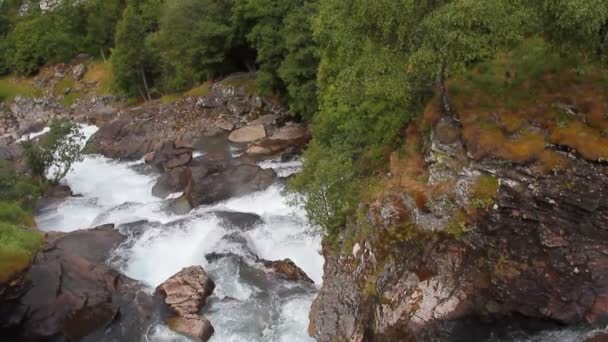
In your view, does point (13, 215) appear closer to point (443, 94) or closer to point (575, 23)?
point (443, 94)

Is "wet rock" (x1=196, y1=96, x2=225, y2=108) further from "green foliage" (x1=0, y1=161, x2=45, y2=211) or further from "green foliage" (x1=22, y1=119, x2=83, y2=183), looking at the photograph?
"green foliage" (x1=0, y1=161, x2=45, y2=211)

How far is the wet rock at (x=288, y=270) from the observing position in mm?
25797

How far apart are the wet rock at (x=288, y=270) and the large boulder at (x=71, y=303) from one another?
6175 mm

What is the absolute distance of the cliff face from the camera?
56.2ft

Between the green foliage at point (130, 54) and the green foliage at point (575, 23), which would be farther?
the green foliage at point (130, 54)

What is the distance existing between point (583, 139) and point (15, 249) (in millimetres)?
24002

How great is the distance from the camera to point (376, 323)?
1880 cm

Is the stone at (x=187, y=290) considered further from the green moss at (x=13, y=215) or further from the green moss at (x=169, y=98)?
the green moss at (x=169, y=98)

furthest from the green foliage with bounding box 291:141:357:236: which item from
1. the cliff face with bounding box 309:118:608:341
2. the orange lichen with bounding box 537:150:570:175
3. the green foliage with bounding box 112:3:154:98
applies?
the green foliage with bounding box 112:3:154:98

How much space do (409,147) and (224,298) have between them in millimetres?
11556

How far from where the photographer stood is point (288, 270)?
26047 mm

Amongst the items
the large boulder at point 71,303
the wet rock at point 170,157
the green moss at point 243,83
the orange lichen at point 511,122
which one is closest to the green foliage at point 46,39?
the green moss at point 243,83

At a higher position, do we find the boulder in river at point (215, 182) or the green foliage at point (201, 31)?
the green foliage at point (201, 31)

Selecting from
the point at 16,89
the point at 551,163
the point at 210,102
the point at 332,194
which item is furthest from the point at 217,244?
the point at 16,89
